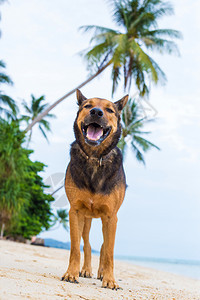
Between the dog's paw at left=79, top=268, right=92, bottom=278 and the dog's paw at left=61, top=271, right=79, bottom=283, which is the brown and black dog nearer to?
the dog's paw at left=61, top=271, right=79, bottom=283

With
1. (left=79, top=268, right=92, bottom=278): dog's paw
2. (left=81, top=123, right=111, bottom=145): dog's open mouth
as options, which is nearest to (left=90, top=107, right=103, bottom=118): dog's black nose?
(left=81, top=123, right=111, bottom=145): dog's open mouth

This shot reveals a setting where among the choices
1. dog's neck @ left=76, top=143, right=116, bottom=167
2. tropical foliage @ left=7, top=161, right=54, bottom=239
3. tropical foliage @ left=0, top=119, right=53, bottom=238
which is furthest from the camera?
tropical foliage @ left=7, top=161, right=54, bottom=239

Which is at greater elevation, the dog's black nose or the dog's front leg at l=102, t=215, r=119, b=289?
the dog's black nose

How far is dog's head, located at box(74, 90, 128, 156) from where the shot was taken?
3.83 metres

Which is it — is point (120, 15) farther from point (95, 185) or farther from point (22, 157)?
point (95, 185)

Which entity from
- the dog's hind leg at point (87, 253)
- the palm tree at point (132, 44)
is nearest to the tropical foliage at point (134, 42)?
the palm tree at point (132, 44)

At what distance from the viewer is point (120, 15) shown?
82.9 ft

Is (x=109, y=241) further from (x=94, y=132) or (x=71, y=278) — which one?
(x=94, y=132)

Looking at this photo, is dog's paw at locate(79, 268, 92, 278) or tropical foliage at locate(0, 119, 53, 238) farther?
tropical foliage at locate(0, 119, 53, 238)

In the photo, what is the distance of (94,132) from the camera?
12.8 feet

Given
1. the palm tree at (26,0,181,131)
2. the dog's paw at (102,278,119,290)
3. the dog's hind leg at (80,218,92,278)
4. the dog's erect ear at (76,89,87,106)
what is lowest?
the dog's paw at (102,278,119,290)

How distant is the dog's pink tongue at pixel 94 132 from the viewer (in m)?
3.86

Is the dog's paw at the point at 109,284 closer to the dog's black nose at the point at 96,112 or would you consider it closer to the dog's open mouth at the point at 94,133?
the dog's open mouth at the point at 94,133

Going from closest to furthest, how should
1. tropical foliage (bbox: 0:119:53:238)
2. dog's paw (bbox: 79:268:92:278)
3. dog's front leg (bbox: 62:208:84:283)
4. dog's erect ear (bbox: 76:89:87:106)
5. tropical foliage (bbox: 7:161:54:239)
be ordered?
dog's front leg (bbox: 62:208:84:283), dog's erect ear (bbox: 76:89:87:106), dog's paw (bbox: 79:268:92:278), tropical foliage (bbox: 0:119:53:238), tropical foliage (bbox: 7:161:54:239)
